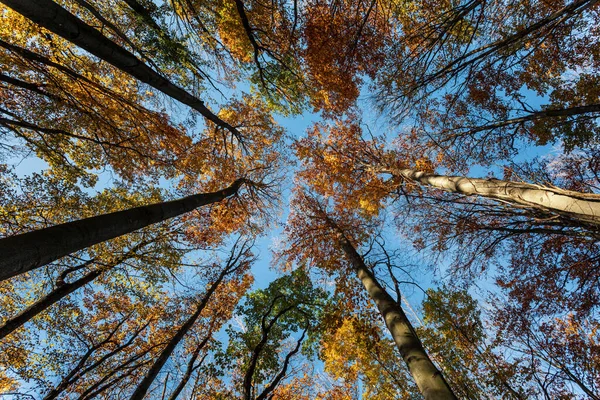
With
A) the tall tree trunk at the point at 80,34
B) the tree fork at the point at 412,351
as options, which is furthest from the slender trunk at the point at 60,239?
the tree fork at the point at 412,351

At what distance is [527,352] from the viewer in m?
6.62

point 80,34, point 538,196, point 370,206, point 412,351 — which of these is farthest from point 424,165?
point 80,34

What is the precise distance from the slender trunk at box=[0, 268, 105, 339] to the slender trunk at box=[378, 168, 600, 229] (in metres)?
9.98

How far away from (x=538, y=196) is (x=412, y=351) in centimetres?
255

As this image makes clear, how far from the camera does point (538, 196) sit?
276cm

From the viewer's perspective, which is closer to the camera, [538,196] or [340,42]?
[538,196]

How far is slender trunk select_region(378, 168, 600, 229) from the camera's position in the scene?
2315 millimetres

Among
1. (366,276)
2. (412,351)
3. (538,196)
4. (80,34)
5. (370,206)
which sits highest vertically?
(370,206)

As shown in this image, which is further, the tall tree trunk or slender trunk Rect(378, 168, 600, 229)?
the tall tree trunk

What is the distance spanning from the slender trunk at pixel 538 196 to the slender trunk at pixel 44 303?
393 inches

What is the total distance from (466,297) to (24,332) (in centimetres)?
1622

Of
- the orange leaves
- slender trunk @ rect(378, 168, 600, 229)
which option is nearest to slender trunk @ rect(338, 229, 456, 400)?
slender trunk @ rect(378, 168, 600, 229)

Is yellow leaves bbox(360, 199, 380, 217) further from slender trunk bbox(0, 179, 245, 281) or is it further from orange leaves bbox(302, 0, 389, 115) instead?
slender trunk bbox(0, 179, 245, 281)

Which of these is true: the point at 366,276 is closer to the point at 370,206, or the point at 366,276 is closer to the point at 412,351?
the point at 412,351
